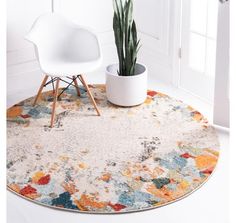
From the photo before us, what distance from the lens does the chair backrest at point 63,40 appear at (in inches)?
152

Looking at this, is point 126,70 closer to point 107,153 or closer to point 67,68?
point 67,68

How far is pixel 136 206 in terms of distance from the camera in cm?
274

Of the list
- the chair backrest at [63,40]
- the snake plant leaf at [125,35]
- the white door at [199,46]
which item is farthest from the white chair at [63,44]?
the white door at [199,46]

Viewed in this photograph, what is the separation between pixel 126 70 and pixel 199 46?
2.04 ft

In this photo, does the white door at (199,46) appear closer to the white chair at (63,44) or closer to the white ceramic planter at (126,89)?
the white ceramic planter at (126,89)

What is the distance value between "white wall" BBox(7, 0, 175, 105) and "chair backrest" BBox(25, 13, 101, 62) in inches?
14.0

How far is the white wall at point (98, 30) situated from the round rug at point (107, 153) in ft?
1.14

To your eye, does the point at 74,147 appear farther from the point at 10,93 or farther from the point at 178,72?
the point at 178,72

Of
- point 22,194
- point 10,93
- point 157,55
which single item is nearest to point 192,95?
point 157,55

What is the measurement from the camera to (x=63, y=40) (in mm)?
3969

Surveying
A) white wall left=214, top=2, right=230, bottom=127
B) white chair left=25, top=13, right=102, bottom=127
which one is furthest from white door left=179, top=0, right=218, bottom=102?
white chair left=25, top=13, right=102, bottom=127

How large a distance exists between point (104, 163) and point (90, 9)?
1903mm

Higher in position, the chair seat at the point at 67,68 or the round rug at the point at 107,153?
the chair seat at the point at 67,68

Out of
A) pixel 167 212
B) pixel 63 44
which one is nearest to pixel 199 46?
pixel 63 44
